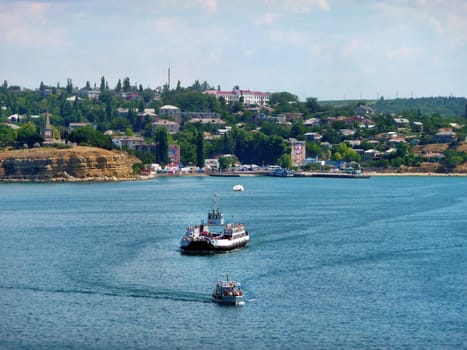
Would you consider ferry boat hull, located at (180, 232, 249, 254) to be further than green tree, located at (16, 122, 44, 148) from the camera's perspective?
No

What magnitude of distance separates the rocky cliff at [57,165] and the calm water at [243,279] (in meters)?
48.3

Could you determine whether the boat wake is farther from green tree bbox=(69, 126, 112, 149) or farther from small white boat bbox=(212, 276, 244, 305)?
green tree bbox=(69, 126, 112, 149)

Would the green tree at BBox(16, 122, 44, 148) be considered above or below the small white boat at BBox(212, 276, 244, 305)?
above

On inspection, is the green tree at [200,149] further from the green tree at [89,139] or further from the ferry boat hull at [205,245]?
the ferry boat hull at [205,245]

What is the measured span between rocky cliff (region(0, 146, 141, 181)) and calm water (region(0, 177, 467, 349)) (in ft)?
158

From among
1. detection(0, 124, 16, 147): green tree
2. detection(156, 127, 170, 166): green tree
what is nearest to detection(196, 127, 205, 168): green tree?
detection(156, 127, 170, 166): green tree

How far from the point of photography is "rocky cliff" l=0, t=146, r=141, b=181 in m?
150

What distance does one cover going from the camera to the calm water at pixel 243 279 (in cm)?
4450

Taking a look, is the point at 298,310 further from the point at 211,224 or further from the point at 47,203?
the point at 47,203

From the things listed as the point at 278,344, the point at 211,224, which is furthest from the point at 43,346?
the point at 211,224

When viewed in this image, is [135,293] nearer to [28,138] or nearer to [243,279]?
[243,279]

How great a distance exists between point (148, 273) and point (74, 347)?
51.2 ft

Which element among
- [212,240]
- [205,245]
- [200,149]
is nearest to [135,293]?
[205,245]

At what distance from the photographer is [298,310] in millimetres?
48812
